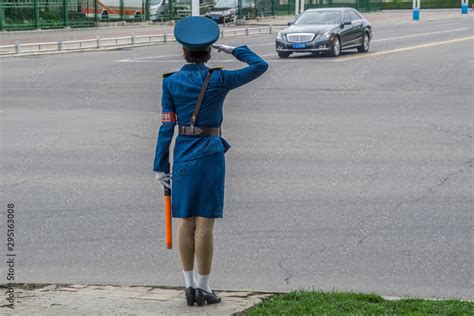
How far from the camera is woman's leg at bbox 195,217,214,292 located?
671cm

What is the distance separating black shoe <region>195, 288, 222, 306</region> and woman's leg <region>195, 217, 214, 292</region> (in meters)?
0.04

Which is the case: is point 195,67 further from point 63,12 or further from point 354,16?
point 63,12

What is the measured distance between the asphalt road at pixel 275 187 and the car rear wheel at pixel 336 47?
885 cm

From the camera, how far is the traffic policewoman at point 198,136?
6.62m

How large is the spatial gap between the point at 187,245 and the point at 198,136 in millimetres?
741

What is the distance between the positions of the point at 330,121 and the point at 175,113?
11.2 m

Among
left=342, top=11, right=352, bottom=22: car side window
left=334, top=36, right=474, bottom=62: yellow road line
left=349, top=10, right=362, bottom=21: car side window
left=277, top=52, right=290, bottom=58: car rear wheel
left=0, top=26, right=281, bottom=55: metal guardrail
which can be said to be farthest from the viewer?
left=0, top=26, right=281, bottom=55: metal guardrail

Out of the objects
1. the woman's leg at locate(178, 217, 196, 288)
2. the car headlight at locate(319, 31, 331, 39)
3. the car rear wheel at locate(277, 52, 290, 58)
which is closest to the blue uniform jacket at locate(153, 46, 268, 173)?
the woman's leg at locate(178, 217, 196, 288)

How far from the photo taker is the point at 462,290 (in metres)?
7.43

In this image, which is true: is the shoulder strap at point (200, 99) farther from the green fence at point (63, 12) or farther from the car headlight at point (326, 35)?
the green fence at point (63, 12)

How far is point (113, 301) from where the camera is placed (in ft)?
22.0

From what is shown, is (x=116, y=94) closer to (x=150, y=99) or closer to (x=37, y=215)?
(x=150, y=99)

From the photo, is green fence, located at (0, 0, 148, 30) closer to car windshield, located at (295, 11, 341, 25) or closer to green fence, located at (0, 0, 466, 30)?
green fence, located at (0, 0, 466, 30)

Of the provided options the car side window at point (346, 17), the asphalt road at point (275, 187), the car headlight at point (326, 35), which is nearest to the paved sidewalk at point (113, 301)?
the asphalt road at point (275, 187)
